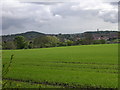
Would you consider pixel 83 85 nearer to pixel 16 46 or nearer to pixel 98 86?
pixel 98 86

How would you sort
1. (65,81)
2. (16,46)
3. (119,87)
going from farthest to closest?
(16,46), (65,81), (119,87)

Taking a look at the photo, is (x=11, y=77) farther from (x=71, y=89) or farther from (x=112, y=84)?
(x=112, y=84)

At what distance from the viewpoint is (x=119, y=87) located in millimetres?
8766

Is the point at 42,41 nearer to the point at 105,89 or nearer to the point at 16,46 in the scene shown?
the point at 16,46

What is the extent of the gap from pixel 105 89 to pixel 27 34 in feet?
400

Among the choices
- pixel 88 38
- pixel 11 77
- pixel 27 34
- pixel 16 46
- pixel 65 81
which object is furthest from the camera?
pixel 27 34

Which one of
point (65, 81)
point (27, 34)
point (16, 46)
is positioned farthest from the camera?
point (27, 34)

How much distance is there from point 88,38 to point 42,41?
2191 centimetres

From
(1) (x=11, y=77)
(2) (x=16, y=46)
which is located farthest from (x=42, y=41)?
(1) (x=11, y=77)

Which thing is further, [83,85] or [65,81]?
[65,81]

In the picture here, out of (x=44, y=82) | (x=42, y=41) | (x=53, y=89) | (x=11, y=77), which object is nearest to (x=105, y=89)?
(x=53, y=89)

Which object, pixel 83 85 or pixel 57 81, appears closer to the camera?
pixel 83 85

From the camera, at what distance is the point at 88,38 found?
80500 millimetres

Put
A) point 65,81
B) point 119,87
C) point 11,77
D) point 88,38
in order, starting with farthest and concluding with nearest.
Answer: point 88,38 < point 11,77 < point 65,81 < point 119,87
